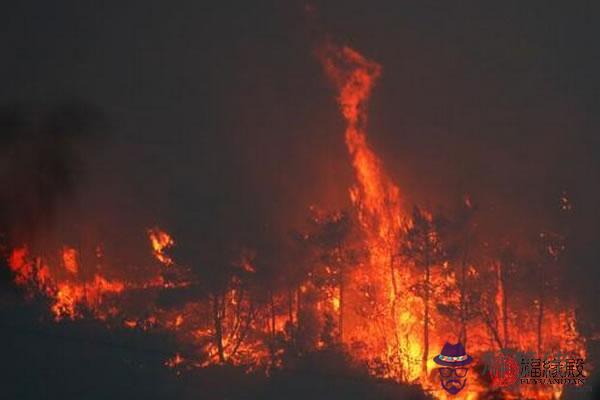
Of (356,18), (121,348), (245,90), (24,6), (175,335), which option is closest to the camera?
(121,348)

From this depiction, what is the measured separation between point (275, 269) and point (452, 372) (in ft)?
20.4

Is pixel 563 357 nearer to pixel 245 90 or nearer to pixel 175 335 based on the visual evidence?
pixel 175 335

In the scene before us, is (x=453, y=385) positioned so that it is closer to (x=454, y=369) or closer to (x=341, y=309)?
(x=454, y=369)

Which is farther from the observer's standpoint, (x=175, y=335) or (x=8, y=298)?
(x=8, y=298)

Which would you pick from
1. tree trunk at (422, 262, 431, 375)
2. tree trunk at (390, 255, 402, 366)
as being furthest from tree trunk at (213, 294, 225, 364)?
tree trunk at (422, 262, 431, 375)

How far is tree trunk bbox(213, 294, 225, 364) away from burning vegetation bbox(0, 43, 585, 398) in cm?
4

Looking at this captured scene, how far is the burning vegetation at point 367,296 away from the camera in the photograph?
65.5 feet

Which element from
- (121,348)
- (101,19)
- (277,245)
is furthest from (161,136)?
(121,348)

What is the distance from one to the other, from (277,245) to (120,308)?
5.36 m

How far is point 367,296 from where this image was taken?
21.5 m

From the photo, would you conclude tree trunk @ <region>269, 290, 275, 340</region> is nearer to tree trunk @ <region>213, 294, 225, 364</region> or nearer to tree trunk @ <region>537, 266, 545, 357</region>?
tree trunk @ <region>213, 294, 225, 364</region>

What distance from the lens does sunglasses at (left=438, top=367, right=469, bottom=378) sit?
56.2 feet

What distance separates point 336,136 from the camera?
2403 cm

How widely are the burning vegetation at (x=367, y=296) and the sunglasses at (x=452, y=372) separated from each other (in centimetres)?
113
